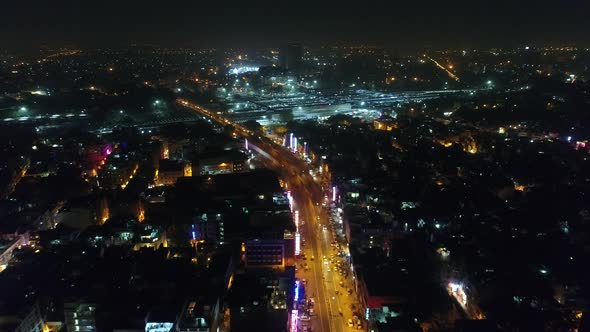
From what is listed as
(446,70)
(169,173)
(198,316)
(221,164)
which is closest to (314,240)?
(198,316)

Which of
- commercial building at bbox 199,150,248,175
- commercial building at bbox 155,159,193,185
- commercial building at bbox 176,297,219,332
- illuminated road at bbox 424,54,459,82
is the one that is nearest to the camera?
commercial building at bbox 176,297,219,332

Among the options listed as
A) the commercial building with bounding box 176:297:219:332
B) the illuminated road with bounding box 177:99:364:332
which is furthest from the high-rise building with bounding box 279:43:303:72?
the commercial building with bounding box 176:297:219:332

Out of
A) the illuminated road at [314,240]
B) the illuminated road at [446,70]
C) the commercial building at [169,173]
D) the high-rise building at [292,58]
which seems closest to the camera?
the illuminated road at [314,240]

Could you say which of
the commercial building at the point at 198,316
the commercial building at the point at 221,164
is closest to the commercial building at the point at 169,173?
the commercial building at the point at 221,164

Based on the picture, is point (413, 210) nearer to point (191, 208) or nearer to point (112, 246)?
point (191, 208)

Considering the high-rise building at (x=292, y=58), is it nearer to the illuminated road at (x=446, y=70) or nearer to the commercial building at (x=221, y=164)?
the illuminated road at (x=446, y=70)

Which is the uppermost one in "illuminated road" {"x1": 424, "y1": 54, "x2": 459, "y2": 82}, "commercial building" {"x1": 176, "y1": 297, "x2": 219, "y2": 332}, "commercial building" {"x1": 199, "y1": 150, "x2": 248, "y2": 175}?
"illuminated road" {"x1": 424, "y1": 54, "x2": 459, "y2": 82}

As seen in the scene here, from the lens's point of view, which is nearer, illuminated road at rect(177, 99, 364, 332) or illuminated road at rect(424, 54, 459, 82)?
illuminated road at rect(177, 99, 364, 332)

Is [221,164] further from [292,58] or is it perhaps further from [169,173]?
[292,58]

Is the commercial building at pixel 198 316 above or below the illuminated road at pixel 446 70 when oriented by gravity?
below

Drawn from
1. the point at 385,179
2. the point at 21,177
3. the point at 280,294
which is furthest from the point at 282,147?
the point at 280,294

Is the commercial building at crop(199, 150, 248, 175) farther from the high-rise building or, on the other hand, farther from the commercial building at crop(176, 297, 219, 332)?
the high-rise building
